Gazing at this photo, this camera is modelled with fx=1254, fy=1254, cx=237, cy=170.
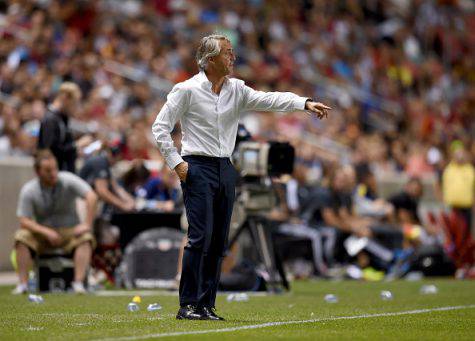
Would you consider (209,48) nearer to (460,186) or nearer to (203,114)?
(203,114)

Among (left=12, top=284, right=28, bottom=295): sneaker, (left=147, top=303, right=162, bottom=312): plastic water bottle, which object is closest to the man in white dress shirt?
(left=147, top=303, right=162, bottom=312): plastic water bottle

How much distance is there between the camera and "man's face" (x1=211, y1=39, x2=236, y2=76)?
31.2 ft

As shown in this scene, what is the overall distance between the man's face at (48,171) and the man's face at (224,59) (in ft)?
15.0

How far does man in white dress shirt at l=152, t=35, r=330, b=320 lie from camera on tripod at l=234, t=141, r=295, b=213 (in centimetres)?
364

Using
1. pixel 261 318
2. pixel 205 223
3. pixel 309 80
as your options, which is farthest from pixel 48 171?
pixel 309 80

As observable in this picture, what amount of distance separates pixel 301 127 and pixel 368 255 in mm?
6486

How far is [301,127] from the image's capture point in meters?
25.5

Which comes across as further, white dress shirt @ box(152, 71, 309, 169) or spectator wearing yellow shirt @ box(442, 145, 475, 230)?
spectator wearing yellow shirt @ box(442, 145, 475, 230)

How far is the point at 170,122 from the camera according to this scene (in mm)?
9438

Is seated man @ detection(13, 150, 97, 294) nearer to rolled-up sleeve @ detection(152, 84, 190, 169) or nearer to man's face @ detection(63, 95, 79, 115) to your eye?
man's face @ detection(63, 95, 79, 115)

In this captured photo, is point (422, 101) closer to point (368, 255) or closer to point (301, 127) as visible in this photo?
point (301, 127)

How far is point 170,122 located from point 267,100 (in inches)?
33.7

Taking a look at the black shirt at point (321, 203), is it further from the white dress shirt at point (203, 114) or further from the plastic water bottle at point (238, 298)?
the white dress shirt at point (203, 114)

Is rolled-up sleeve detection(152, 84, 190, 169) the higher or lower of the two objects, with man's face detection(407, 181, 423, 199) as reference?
higher
